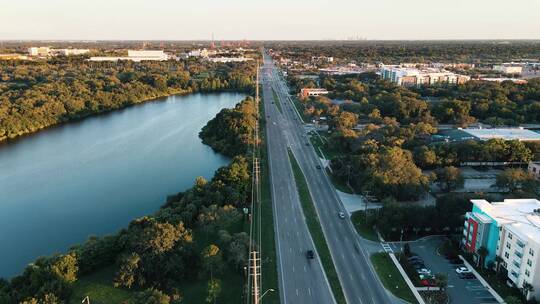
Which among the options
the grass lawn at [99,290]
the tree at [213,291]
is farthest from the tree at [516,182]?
the grass lawn at [99,290]

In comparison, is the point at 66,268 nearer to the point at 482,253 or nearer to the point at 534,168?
the point at 482,253

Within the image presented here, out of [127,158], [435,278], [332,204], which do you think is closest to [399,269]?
[435,278]

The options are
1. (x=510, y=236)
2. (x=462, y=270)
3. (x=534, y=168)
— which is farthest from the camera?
(x=534, y=168)

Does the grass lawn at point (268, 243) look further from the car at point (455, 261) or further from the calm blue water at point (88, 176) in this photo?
the car at point (455, 261)

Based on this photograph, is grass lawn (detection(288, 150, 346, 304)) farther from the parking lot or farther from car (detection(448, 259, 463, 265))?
car (detection(448, 259, 463, 265))

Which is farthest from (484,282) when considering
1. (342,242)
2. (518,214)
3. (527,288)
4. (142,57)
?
(142,57)
